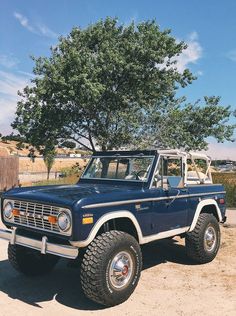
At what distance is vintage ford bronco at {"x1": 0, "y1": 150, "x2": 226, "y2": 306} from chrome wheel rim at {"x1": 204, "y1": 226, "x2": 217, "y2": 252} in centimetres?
2

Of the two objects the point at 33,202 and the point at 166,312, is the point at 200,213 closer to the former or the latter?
the point at 166,312

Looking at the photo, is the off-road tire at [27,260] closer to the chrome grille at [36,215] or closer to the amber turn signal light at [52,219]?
the chrome grille at [36,215]

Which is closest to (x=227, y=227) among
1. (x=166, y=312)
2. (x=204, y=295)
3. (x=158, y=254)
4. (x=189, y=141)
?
(x=158, y=254)

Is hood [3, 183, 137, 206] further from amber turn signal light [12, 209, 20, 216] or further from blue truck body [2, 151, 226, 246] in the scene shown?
amber turn signal light [12, 209, 20, 216]

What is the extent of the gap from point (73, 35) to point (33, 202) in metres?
10.6


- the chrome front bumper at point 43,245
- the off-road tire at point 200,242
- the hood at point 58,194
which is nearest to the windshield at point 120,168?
the hood at point 58,194

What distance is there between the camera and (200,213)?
7520 mm

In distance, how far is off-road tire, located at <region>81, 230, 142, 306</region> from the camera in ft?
16.6

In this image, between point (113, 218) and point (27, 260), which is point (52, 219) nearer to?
point (113, 218)

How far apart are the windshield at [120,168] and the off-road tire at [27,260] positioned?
5.23ft

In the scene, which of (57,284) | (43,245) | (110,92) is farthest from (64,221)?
(110,92)

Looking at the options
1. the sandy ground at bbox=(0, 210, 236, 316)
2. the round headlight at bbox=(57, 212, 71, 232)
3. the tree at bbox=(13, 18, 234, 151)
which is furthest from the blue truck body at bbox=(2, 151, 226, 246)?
the tree at bbox=(13, 18, 234, 151)

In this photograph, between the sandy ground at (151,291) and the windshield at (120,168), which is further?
the windshield at (120,168)

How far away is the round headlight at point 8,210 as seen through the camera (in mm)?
6000
